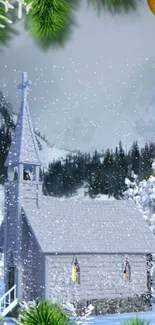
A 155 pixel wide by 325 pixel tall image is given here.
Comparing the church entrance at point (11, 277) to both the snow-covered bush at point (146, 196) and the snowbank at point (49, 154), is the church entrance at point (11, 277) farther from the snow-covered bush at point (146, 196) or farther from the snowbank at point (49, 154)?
the snow-covered bush at point (146, 196)

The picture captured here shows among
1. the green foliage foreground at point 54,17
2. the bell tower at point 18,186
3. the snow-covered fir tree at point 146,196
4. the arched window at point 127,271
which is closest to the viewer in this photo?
the green foliage foreground at point 54,17

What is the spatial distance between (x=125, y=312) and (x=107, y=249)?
76 centimetres

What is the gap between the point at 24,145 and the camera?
588 centimetres

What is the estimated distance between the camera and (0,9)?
1279mm

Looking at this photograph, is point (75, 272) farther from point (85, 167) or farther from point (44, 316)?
point (44, 316)

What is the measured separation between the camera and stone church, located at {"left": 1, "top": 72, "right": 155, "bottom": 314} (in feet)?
19.1

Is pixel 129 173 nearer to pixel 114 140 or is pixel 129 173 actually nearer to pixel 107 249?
pixel 114 140

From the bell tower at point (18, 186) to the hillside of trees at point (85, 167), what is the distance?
5.3 inches

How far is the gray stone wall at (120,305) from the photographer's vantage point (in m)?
5.86

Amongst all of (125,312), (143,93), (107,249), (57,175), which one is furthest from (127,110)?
(125,312)

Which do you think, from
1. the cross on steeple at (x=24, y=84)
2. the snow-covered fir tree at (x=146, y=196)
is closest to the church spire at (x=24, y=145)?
the cross on steeple at (x=24, y=84)

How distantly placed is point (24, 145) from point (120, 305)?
2198mm

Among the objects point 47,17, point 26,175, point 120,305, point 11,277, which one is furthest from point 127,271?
point 47,17

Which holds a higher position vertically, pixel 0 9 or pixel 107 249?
pixel 0 9
